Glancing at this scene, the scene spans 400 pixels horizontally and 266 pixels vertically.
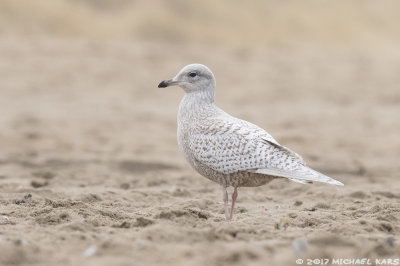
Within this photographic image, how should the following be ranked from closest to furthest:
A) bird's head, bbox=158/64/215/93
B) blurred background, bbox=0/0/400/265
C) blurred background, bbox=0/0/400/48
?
blurred background, bbox=0/0/400/265 → bird's head, bbox=158/64/215/93 → blurred background, bbox=0/0/400/48

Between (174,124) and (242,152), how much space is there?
865cm

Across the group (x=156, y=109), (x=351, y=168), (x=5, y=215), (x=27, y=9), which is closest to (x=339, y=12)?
(x=27, y=9)

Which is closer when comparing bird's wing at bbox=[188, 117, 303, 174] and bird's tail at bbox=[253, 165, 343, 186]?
bird's tail at bbox=[253, 165, 343, 186]

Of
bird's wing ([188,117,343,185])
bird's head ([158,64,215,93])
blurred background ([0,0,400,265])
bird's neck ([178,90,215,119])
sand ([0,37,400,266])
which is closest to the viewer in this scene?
sand ([0,37,400,266])

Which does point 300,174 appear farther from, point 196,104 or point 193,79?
point 193,79

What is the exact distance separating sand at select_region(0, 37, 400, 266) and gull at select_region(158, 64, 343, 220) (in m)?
0.36

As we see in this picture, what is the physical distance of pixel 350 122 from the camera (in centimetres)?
1482

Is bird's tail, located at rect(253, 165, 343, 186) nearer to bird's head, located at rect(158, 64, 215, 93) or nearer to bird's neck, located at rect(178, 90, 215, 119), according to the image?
bird's neck, located at rect(178, 90, 215, 119)

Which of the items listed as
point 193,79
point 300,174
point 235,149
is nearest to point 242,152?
point 235,149

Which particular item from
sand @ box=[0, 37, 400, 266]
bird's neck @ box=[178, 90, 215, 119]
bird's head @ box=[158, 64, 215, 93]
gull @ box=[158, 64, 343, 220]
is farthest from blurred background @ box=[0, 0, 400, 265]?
bird's head @ box=[158, 64, 215, 93]

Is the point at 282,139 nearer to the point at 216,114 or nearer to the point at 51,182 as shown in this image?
the point at 51,182

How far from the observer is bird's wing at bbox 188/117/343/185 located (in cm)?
563

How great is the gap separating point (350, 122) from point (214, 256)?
36.5 feet

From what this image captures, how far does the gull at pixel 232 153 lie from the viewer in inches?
223
